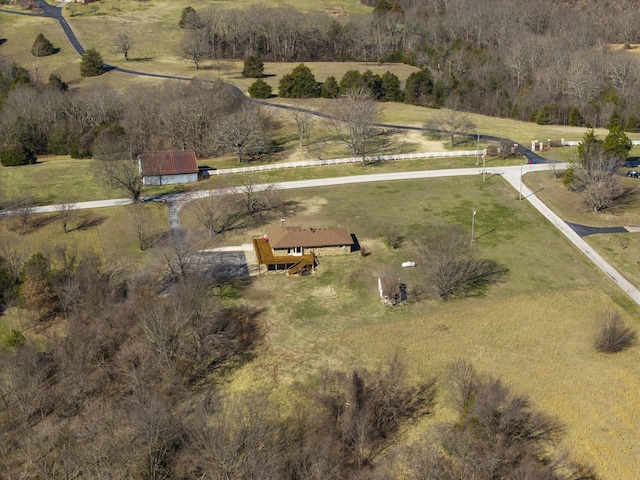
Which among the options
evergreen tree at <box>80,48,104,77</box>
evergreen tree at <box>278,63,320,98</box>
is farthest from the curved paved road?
evergreen tree at <box>278,63,320,98</box>

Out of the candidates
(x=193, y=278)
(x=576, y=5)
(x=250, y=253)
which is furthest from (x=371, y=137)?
(x=576, y=5)

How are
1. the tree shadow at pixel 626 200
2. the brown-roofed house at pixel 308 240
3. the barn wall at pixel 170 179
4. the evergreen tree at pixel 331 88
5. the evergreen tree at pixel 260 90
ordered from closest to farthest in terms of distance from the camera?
the brown-roofed house at pixel 308 240
the tree shadow at pixel 626 200
the barn wall at pixel 170 179
the evergreen tree at pixel 260 90
the evergreen tree at pixel 331 88

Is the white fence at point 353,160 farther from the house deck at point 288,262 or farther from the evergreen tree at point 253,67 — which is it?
the evergreen tree at point 253,67

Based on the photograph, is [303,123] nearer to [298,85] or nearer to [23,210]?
[298,85]

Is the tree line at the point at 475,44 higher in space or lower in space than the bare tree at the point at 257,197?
higher

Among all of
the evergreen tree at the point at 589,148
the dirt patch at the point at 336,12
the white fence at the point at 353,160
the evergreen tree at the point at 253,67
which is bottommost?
the white fence at the point at 353,160

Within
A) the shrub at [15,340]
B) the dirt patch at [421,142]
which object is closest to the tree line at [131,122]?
the dirt patch at [421,142]

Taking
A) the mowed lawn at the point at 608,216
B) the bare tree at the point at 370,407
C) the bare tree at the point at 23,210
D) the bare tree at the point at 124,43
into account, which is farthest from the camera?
the bare tree at the point at 124,43

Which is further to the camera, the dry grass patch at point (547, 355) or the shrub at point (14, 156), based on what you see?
the shrub at point (14, 156)
